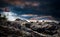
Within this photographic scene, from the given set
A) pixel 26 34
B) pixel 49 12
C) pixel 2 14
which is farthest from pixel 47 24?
pixel 2 14

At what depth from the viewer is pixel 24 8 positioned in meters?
5.71

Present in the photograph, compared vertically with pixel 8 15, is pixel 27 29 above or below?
below

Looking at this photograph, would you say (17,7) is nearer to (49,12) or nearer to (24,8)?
(24,8)

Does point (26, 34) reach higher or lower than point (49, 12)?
lower

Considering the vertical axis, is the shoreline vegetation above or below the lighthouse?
below

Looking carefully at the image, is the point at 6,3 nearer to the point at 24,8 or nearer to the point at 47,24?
the point at 24,8

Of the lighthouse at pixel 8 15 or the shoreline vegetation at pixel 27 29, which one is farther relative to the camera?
the lighthouse at pixel 8 15

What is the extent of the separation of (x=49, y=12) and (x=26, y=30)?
3.18 ft

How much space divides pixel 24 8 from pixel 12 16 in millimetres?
475

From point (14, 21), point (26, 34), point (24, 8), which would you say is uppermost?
point (24, 8)

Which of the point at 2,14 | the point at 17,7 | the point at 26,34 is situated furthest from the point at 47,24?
the point at 2,14

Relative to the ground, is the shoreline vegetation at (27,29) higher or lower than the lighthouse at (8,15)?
lower

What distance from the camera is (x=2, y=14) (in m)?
5.58

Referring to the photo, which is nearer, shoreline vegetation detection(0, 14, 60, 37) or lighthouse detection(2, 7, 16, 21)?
shoreline vegetation detection(0, 14, 60, 37)
